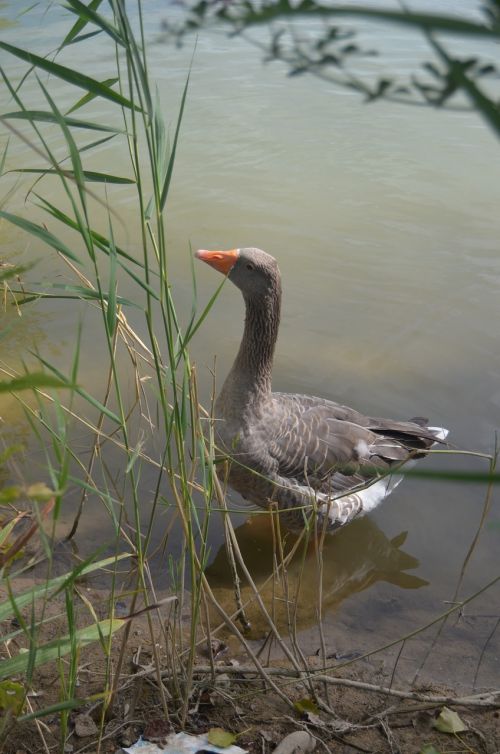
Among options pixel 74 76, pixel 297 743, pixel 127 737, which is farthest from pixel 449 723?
pixel 74 76

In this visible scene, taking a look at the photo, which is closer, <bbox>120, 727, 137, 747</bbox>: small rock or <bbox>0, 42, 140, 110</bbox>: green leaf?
<bbox>0, 42, 140, 110</bbox>: green leaf

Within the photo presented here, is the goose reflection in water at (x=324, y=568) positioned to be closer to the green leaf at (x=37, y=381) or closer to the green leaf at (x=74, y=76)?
the green leaf at (x=74, y=76)

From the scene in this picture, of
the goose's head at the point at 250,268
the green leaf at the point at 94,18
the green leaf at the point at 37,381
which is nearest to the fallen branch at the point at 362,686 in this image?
the green leaf at the point at 37,381

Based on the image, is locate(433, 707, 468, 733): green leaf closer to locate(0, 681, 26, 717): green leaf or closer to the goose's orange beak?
locate(0, 681, 26, 717): green leaf

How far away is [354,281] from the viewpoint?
614 centimetres

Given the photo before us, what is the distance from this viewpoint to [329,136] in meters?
8.84

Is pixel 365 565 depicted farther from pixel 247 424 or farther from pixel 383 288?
pixel 383 288

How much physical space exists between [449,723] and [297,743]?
485mm

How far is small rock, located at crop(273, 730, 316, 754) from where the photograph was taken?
6.57ft

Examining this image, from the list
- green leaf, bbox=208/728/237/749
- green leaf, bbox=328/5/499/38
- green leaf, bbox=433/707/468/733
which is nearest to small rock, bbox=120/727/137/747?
green leaf, bbox=208/728/237/749

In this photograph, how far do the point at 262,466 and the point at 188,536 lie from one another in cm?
190

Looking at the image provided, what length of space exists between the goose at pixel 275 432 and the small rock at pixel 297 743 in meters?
1.68

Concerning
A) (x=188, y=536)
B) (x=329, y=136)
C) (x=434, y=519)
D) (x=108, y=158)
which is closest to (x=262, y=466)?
(x=434, y=519)

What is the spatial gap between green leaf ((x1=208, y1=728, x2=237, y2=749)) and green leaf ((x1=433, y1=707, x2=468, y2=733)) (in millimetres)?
616
